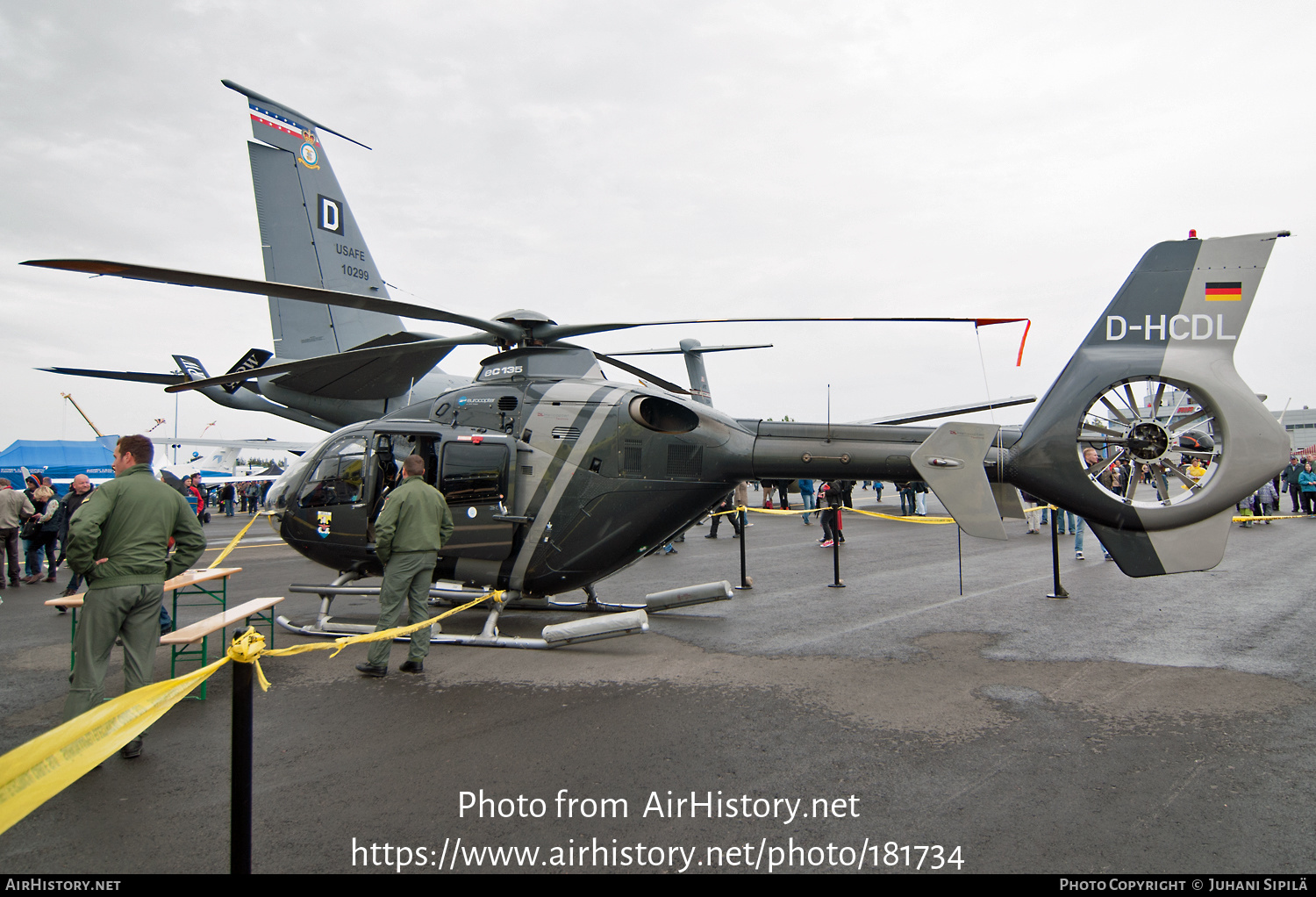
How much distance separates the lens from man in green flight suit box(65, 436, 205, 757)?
14.1 feet

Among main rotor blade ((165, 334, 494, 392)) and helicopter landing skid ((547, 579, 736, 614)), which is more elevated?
main rotor blade ((165, 334, 494, 392))

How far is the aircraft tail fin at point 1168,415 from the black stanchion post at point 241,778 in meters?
5.84

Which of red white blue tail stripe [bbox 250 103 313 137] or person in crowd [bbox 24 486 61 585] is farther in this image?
red white blue tail stripe [bbox 250 103 313 137]

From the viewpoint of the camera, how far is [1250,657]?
6.32 meters

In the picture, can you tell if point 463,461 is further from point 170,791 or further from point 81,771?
point 81,771

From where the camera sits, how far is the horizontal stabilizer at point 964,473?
230 inches

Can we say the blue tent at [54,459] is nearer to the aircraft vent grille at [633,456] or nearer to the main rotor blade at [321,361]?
the main rotor blade at [321,361]

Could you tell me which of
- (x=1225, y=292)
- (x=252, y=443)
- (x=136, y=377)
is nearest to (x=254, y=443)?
(x=252, y=443)

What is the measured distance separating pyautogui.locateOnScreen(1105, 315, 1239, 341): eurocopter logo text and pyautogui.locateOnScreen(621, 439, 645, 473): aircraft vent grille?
432 cm

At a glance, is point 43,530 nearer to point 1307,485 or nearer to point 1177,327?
point 1177,327

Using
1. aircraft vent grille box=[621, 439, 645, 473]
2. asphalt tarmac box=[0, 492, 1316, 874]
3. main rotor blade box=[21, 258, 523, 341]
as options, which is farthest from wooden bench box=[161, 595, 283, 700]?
aircraft vent grille box=[621, 439, 645, 473]

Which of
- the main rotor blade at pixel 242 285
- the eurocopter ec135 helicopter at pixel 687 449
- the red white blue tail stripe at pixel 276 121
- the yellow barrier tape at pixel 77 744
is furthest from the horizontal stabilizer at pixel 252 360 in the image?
the yellow barrier tape at pixel 77 744

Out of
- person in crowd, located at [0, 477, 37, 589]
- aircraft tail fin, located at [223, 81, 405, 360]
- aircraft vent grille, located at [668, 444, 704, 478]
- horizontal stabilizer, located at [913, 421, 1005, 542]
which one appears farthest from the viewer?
aircraft tail fin, located at [223, 81, 405, 360]

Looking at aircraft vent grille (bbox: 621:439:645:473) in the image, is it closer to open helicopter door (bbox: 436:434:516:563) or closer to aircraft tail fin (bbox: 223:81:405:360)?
open helicopter door (bbox: 436:434:516:563)
